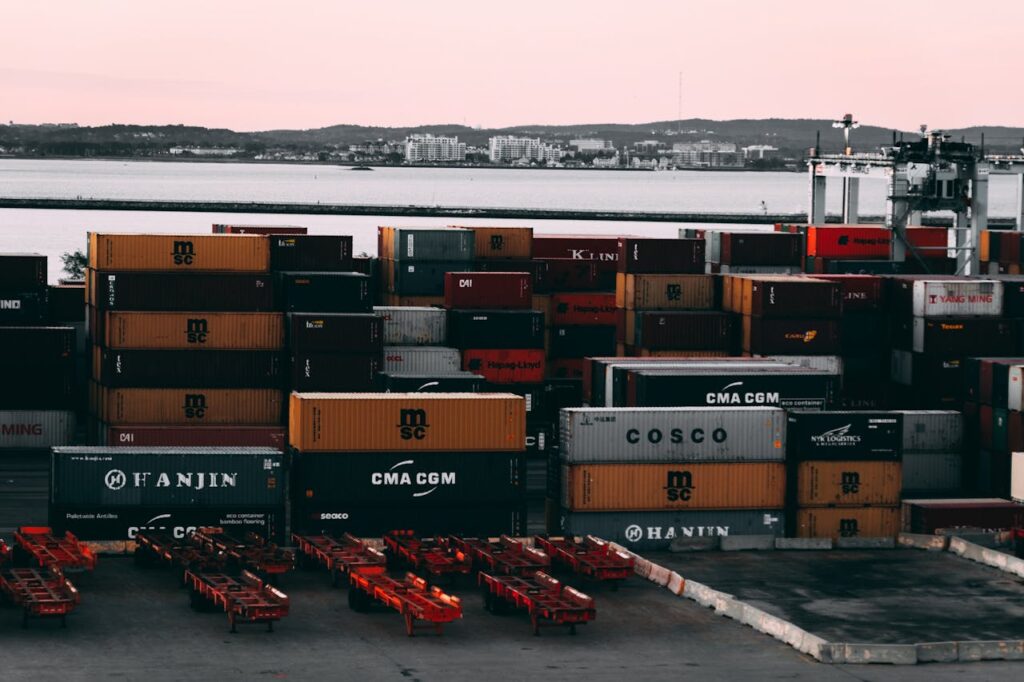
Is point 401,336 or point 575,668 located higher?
point 401,336

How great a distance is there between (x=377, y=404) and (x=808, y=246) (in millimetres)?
47426

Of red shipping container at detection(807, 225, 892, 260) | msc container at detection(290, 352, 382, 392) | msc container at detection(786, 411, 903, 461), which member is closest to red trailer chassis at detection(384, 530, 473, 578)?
msc container at detection(786, 411, 903, 461)

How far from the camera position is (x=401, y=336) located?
255 ft

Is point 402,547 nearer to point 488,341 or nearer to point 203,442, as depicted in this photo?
point 203,442

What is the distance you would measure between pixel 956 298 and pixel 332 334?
24193 mm

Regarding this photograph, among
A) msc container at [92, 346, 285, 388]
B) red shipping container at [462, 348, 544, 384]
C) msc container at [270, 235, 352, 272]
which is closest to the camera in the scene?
msc container at [92, 346, 285, 388]

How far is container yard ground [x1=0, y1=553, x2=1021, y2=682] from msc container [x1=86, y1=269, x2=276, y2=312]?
22737 millimetres

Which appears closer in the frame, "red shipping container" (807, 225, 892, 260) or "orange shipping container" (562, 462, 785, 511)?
"orange shipping container" (562, 462, 785, 511)

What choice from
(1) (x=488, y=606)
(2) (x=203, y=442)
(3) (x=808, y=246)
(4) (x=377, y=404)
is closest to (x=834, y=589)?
(1) (x=488, y=606)

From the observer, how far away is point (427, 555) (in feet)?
172

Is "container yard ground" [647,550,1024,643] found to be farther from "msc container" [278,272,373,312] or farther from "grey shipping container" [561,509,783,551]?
"msc container" [278,272,373,312]

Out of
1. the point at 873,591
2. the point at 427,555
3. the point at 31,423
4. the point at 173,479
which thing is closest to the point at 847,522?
the point at 873,591

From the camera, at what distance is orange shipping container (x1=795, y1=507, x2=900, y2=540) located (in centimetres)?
5969

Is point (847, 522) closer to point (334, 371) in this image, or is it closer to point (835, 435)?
point (835, 435)
